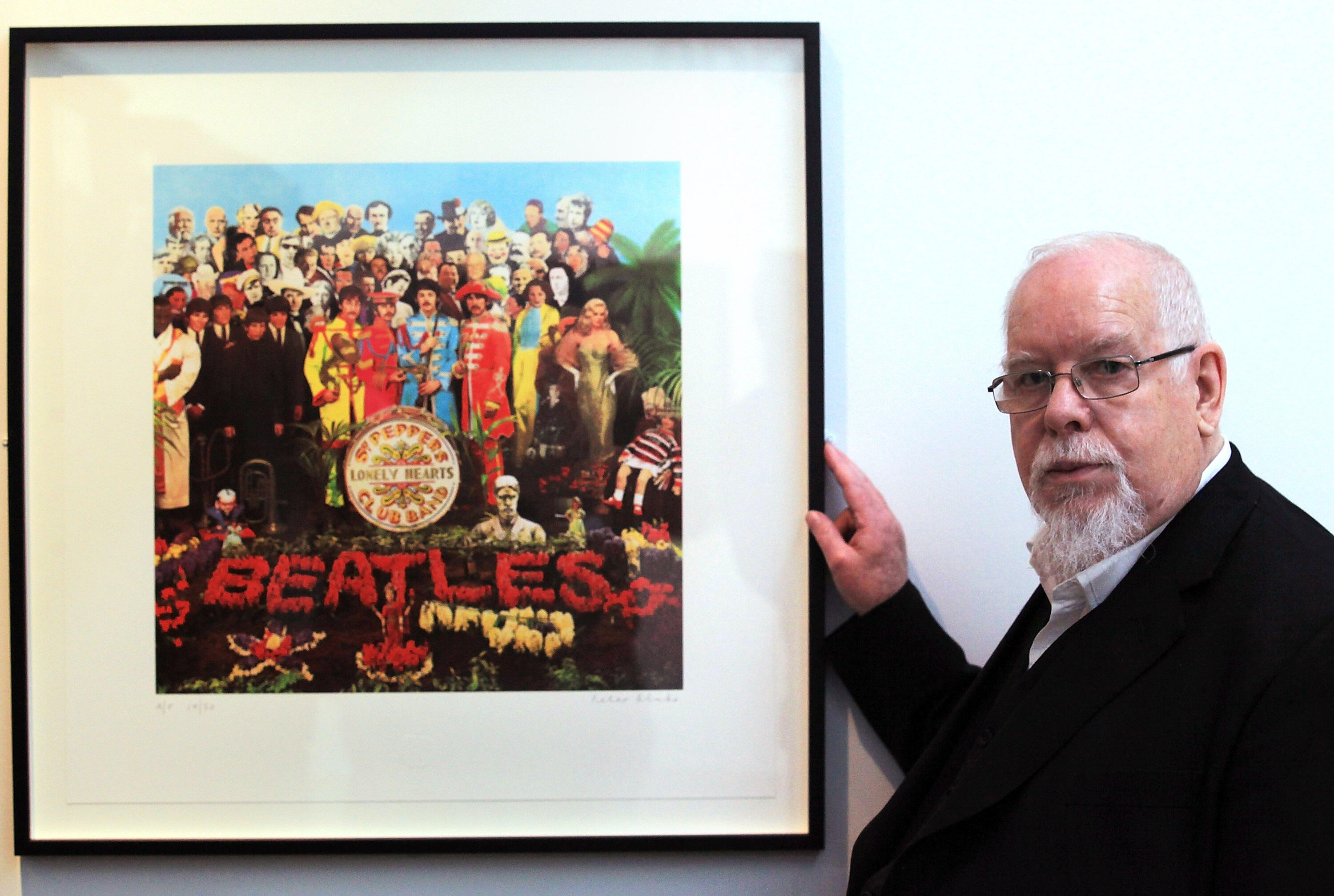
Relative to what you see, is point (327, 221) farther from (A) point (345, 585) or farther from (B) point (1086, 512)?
(B) point (1086, 512)

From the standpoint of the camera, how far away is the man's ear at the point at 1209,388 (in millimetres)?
812

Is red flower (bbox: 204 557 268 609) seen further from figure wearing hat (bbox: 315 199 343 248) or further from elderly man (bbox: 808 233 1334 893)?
elderly man (bbox: 808 233 1334 893)

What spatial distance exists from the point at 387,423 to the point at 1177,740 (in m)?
0.91

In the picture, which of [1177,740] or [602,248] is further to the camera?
[602,248]

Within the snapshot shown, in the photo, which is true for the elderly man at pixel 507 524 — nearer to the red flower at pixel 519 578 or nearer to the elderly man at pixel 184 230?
the red flower at pixel 519 578

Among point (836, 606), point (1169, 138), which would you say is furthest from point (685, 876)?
point (1169, 138)

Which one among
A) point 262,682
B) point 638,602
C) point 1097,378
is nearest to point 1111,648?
point 1097,378

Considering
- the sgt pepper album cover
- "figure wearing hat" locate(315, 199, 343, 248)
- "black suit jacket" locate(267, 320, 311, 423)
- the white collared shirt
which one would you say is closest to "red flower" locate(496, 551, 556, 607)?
the sgt pepper album cover

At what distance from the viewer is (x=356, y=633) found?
3.40ft

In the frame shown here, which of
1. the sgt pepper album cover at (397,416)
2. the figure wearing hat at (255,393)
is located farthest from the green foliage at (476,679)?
the figure wearing hat at (255,393)

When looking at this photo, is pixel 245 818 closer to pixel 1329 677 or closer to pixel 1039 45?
pixel 1329 677

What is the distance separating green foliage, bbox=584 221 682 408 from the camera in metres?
1.04

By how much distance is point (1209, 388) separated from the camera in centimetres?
82

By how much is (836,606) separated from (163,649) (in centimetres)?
87
